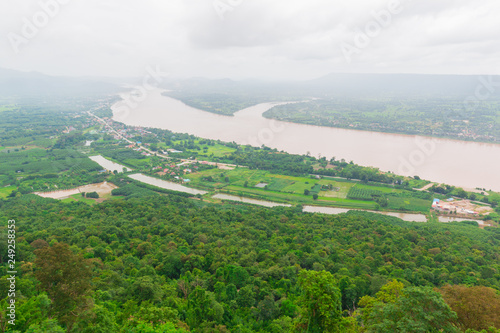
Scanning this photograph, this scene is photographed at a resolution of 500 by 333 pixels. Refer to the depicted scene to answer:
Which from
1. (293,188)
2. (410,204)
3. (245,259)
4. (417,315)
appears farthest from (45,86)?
(417,315)

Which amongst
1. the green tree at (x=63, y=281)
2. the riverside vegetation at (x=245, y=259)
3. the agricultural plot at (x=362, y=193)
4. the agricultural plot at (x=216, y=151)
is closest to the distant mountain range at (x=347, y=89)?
the agricultural plot at (x=216, y=151)

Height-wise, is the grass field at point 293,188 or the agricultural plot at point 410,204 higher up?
the agricultural plot at point 410,204

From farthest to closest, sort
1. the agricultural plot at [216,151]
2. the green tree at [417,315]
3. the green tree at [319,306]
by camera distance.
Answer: the agricultural plot at [216,151] < the green tree at [319,306] < the green tree at [417,315]

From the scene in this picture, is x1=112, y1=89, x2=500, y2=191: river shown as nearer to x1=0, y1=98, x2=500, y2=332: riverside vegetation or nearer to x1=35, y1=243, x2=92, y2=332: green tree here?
x1=0, y1=98, x2=500, y2=332: riverside vegetation

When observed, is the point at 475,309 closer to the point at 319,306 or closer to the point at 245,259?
the point at 319,306

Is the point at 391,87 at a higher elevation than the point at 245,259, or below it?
higher

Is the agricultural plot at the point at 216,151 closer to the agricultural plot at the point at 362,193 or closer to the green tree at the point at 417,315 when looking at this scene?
the agricultural plot at the point at 362,193

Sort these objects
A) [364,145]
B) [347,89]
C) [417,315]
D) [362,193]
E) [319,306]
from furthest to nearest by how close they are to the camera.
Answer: [347,89], [364,145], [362,193], [319,306], [417,315]

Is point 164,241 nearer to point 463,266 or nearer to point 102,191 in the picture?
point 463,266

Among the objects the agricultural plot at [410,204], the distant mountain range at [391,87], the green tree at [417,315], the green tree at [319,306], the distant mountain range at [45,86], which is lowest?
the agricultural plot at [410,204]
